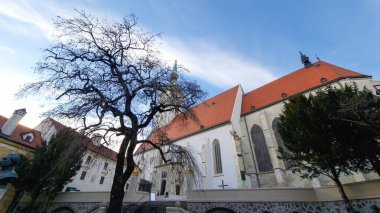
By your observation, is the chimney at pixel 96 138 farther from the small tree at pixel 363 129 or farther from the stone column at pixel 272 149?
the stone column at pixel 272 149

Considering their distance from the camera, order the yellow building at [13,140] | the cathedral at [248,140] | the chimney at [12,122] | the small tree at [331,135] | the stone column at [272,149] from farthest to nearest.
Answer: the cathedral at [248,140] < the chimney at [12,122] < the stone column at [272,149] < the yellow building at [13,140] < the small tree at [331,135]

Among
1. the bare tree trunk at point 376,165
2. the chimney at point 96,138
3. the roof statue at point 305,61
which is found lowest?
the bare tree trunk at point 376,165

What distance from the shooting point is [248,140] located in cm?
2097

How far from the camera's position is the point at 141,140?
28.9ft

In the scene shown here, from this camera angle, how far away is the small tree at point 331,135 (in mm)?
8914

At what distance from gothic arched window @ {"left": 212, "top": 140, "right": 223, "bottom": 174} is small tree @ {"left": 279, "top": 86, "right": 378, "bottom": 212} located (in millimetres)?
9309

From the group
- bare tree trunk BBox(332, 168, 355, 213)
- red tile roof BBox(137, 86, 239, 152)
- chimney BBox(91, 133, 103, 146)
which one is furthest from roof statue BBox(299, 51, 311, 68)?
chimney BBox(91, 133, 103, 146)

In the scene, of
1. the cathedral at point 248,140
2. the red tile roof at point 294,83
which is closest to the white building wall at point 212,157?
the cathedral at point 248,140

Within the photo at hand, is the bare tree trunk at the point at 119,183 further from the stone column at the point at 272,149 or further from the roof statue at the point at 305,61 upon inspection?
the roof statue at the point at 305,61

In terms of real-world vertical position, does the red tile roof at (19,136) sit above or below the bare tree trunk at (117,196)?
above

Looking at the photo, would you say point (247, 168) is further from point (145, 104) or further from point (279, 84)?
point (145, 104)

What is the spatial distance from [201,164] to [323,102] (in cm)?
1359

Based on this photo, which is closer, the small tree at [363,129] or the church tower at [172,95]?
the small tree at [363,129]

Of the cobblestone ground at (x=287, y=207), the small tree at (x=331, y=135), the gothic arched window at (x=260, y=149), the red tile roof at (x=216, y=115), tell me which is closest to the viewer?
the small tree at (x=331, y=135)
